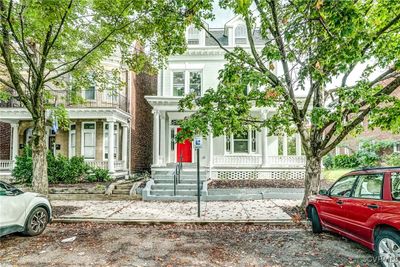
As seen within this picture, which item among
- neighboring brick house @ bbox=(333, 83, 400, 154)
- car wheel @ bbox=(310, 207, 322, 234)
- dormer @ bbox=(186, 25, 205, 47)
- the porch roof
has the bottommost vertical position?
car wheel @ bbox=(310, 207, 322, 234)

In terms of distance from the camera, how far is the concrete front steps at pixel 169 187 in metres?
11.6

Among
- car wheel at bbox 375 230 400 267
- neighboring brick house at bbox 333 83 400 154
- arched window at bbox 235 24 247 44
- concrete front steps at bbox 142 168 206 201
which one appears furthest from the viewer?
neighboring brick house at bbox 333 83 400 154

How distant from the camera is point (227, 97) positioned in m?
7.95

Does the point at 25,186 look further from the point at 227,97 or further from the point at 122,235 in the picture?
the point at 227,97

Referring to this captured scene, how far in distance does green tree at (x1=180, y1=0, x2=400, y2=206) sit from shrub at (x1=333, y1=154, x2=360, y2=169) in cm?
1814

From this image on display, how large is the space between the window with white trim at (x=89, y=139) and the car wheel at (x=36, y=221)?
10214 millimetres

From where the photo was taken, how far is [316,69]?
22.5 ft

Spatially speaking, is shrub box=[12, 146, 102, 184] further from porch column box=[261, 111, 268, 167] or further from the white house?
porch column box=[261, 111, 268, 167]

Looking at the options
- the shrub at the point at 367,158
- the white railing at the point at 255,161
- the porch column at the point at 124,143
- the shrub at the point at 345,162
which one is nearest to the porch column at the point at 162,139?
the porch column at the point at 124,143

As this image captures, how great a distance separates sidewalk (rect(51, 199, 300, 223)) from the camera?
8.15 meters

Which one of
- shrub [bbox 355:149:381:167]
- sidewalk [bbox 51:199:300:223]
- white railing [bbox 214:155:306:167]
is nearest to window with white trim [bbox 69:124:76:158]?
sidewalk [bbox 51:199:300:223]

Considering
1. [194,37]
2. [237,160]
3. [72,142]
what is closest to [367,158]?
[237,160]

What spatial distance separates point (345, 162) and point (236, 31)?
16.4m

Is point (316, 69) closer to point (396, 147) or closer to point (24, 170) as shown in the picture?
point (24, 170)
